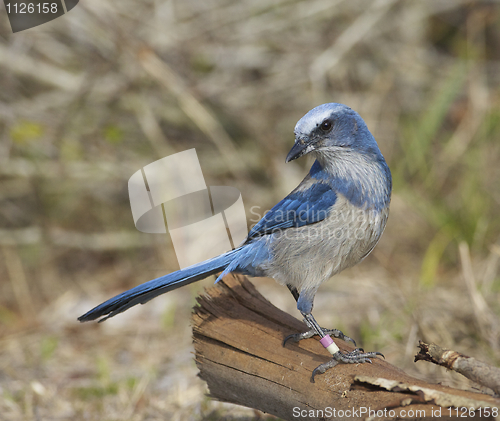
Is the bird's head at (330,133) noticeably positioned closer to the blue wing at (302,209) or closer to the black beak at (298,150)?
the black beak at (298,150)

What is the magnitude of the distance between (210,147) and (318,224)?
3960 millimetres

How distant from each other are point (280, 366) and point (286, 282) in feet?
2.18

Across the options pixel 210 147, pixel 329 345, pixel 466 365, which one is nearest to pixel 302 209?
pixel 329 345

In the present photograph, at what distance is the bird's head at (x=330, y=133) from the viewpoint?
2.96 meters

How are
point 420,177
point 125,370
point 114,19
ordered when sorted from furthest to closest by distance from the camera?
point 420,177, point 114,19, point 125,370

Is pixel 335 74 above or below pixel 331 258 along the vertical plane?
above

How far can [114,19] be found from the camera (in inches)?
198

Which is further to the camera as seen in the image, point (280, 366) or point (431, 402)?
point (280, 366)

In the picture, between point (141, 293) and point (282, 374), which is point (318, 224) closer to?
point (282, 374)

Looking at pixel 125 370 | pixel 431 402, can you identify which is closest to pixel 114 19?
pixel 125 370

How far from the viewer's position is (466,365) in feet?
6.63

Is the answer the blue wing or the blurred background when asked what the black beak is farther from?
the blurred background

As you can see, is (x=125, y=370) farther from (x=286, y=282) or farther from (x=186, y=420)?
(x=286, y=282)

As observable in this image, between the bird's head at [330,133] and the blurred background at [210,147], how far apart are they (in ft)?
4.57
